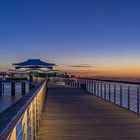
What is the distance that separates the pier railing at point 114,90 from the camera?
38.1ft

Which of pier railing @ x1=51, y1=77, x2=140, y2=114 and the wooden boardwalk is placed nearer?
the wooden boardwalk

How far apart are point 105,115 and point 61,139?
3.88m

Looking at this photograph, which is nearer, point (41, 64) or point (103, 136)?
point (103, 136)

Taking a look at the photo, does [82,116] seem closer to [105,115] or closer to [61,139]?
[105,115]

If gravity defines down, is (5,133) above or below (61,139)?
above

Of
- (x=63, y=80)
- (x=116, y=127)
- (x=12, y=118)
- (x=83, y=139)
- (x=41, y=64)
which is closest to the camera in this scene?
(x=12, y=118)

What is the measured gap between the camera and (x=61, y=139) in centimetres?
677

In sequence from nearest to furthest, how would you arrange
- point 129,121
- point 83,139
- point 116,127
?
point 83,139 < point 116,127 < point 129,121

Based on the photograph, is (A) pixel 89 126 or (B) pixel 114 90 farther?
(B) pixel 114 90

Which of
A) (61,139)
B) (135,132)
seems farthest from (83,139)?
(135,132)

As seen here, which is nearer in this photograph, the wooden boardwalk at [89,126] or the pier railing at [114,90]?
the wooden boardwalk at [89,126]

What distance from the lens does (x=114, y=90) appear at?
46.2 ft

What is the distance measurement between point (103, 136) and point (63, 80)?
36699mm

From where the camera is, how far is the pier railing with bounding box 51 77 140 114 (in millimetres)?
11603
